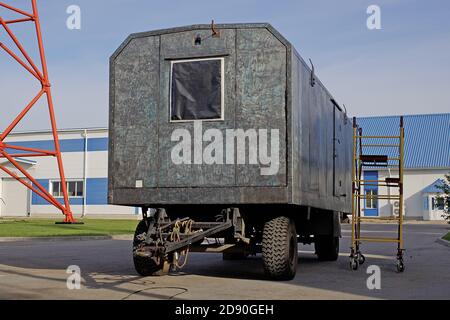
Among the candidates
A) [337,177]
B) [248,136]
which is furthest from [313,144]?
[337,177]

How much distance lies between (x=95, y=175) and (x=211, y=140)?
40884mm

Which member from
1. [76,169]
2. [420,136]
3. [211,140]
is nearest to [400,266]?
[211,140]

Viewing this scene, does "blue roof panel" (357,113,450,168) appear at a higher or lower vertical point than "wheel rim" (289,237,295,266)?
higher

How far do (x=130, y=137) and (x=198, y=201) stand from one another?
1.59m

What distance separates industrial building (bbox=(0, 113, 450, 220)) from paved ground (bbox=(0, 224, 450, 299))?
34.2m

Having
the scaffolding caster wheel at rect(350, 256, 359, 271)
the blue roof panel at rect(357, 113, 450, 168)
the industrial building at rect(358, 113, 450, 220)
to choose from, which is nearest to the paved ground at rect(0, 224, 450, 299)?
the scaffolding caster wheel at rect(350, 256, 359, 271)

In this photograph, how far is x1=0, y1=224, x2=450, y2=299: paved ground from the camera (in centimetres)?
793

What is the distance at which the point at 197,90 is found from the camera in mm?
9273

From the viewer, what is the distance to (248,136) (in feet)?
29.2

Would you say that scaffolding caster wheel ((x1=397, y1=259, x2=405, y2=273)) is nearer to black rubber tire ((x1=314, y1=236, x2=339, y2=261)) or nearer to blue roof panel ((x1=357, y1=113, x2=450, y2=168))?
black rubber tire ((x1=314, y1=236, x2=339, y2=261))

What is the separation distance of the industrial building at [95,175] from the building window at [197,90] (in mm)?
38029

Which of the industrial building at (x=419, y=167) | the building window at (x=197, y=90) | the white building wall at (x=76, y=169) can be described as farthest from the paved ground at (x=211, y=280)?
the industrial building at (x=419, y=167)

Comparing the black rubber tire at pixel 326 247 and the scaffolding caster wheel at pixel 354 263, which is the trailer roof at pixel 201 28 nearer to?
the scaffolding caster wheel at pixel 354 263

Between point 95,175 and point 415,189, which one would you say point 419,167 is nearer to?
point 415,189
